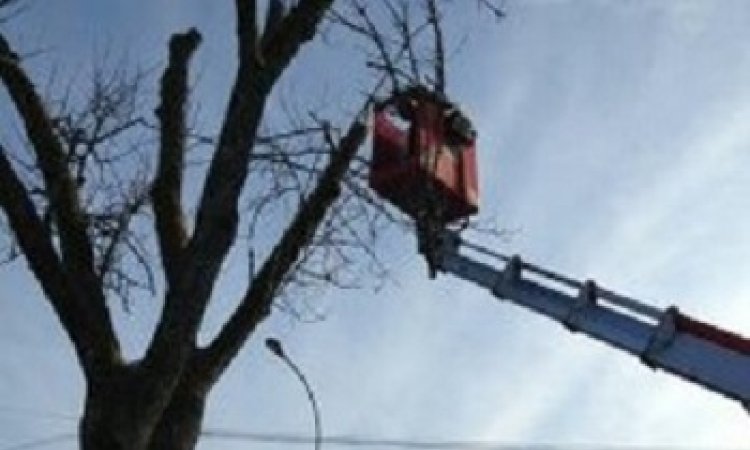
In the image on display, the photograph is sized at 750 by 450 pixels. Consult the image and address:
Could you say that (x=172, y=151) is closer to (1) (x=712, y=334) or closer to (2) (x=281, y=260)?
(2) (x=281, y=260)

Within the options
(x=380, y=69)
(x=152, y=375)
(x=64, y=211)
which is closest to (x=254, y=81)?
(x=380, y=69)

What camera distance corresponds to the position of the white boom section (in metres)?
10.9

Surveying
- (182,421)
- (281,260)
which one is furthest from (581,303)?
(182,421)

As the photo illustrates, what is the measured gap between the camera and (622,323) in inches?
468

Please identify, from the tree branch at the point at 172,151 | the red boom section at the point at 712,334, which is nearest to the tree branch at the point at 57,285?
the tree branch at the point at 172,151

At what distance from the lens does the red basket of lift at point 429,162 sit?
36.5ft

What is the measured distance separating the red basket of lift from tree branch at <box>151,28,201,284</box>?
2.97m

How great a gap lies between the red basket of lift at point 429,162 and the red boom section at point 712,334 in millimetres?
2159

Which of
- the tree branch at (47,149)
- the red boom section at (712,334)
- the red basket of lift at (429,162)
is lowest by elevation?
the tree branch at (47,149)

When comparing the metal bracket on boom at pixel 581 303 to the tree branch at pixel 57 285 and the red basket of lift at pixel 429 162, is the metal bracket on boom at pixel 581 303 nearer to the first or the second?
the red basket of lift at pixel 429 162

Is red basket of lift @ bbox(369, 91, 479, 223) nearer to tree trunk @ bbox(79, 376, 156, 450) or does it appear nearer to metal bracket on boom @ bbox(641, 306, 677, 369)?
metal bracket on boom @ bbox(641, 306, 677, 369)

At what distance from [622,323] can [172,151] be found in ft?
17.7

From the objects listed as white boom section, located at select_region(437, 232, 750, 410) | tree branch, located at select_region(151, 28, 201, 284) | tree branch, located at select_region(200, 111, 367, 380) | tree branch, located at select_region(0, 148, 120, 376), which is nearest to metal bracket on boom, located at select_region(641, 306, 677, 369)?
white boom section, located at select_region(437, 232, 750, 410)

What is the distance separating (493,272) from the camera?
13.2 meters
